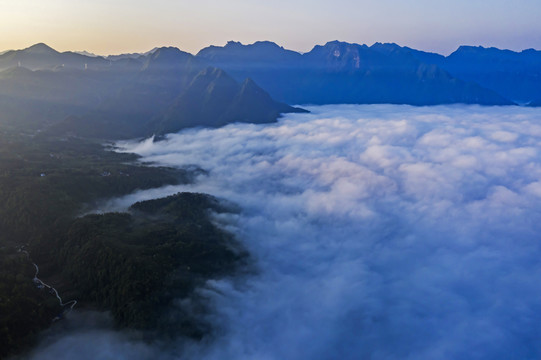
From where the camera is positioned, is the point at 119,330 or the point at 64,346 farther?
the point at 119,330

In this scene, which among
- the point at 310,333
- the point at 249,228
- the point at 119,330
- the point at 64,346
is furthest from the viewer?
the point at 249,228

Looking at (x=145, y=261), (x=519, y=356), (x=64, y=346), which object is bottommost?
(x=519, y=356)

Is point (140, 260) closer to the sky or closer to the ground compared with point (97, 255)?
closer to the sky

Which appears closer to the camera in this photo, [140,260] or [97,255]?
[140,260]

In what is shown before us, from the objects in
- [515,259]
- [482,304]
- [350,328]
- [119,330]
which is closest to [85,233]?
[119,330]

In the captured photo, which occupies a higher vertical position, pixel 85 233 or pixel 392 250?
pixel 85 233

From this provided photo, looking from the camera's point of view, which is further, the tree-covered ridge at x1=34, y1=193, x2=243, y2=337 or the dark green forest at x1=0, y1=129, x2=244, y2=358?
the tree-covered ridge at x1=34, y1=193, x2=243, y2=337

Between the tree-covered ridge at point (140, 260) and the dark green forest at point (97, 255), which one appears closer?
the dark green forest at point (97, 255)

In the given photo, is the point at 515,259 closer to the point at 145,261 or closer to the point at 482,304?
the point at 482,304
